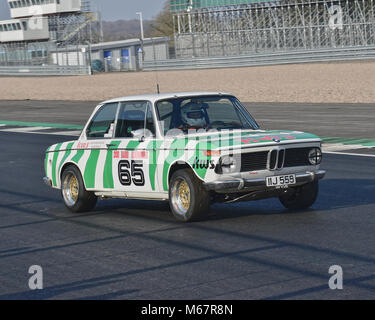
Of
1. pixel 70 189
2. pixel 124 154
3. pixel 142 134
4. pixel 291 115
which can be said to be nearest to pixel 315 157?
pixel 142 134

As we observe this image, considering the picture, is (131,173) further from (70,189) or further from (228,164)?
(228,164)

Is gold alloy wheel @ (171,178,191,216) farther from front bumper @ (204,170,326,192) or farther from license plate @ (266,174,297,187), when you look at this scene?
license plate @ (266,174,297,187)

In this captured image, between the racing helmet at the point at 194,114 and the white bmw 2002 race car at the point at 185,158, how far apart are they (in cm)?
1

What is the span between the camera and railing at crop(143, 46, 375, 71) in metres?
50.9

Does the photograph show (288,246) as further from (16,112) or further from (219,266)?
(16,112)

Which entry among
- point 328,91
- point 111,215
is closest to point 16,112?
point 328,91

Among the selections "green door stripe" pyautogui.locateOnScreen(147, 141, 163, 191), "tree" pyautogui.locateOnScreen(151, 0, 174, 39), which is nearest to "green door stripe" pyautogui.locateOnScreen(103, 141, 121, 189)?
"green door stripe" pyautogui.locateOnScreen(147, 141, 163, 191)

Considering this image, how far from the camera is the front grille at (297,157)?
32.3 feet

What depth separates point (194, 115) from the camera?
10453 mm

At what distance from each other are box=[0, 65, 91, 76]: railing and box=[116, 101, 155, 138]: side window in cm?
5873

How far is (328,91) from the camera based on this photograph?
1417 inches

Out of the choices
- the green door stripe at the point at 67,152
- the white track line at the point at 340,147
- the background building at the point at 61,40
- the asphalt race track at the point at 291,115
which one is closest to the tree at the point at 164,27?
the background building at the point at 61,40

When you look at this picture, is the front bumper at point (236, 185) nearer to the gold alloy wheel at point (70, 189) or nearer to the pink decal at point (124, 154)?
the pink decal at point (124, 154)

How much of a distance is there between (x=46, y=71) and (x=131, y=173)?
203ft
